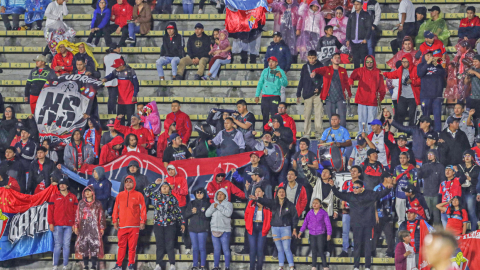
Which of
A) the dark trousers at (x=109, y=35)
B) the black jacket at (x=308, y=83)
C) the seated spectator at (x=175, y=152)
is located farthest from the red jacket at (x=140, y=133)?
the dark trousers at (x=109, y=35)

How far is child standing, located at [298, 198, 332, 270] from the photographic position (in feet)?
50.8

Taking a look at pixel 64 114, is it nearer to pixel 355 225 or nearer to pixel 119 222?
pixel 119 222

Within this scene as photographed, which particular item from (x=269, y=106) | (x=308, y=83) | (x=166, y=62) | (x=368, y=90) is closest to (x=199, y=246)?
(x=269, y=106)

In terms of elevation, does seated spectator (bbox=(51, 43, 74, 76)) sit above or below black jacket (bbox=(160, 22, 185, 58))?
below

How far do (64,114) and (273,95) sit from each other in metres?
4.77

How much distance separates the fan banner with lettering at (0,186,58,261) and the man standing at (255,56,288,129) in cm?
498

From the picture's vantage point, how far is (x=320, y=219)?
50.9 feet

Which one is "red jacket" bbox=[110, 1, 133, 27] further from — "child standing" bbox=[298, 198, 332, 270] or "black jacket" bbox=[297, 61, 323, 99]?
"child standing" bbox=[298, 198, 332, 270]

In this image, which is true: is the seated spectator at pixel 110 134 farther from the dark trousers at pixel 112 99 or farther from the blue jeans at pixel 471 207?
the blue jeans at pixel 471 207

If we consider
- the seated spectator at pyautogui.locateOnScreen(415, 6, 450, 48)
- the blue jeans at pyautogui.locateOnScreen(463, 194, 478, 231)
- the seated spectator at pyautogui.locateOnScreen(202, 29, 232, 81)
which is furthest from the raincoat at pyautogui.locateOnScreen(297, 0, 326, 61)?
the blue jeans at pyautogui.locateOnScreen(463, 194, 478, 231)

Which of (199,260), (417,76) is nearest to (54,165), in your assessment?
(199,260)

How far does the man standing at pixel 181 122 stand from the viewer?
18.0 metres

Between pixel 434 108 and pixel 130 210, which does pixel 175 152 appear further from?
pixel 434 108

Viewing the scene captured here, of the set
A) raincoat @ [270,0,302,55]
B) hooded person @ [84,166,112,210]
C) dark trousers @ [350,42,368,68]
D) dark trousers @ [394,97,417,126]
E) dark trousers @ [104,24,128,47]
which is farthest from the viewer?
dark trousers @ [104,24,128,47]
